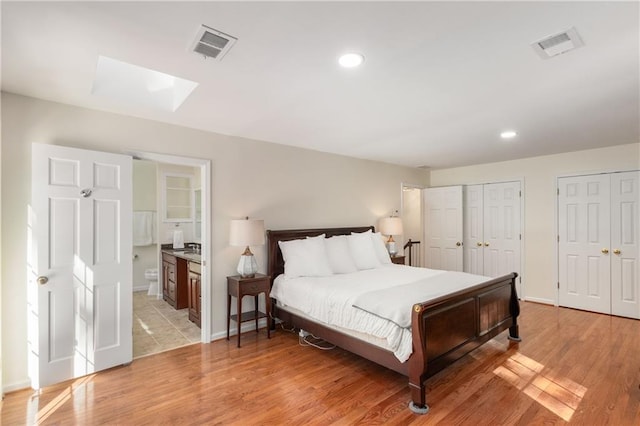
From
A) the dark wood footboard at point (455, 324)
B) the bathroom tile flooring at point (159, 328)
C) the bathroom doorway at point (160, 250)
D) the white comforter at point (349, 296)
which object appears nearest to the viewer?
the dark wood footboard at point (455, 324)

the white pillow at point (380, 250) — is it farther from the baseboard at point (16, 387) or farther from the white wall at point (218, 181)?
the baseboard at point (16, 387)

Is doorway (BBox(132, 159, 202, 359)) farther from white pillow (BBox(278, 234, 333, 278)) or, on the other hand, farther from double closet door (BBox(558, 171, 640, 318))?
double closet door (BBox(558, 171, 640, 318))

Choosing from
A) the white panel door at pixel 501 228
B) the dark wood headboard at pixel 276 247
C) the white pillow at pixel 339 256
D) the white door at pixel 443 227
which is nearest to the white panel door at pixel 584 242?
the white panel door at pixel 501 228

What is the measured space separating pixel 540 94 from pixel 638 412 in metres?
2.47

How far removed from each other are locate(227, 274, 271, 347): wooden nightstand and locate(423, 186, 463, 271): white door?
13.0ft

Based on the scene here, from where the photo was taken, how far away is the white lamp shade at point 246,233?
3.57m

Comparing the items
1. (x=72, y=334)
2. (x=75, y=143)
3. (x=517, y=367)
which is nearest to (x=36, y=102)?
(x=75, y=143)

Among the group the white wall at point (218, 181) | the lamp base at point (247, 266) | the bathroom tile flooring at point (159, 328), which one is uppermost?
the white wall at point (218, 181)

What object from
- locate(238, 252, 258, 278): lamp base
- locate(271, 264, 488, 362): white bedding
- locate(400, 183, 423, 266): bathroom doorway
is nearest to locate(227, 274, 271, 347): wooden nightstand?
locate(238, 252, 258, 278): lamp base

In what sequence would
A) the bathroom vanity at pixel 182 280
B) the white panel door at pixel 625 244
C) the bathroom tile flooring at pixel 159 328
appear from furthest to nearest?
the white panel door at pixel 625 244 → the bathroom vanity at pixel 182 280 → the bathroom tile flooring at pixel 159 328

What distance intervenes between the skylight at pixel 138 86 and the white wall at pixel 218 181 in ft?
1.40

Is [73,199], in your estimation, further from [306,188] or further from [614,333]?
[614,333]

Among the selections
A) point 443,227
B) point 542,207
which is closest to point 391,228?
point 443,227

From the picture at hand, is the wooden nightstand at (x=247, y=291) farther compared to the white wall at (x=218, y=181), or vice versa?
the wooden nightstand at (x=247, y=291)
